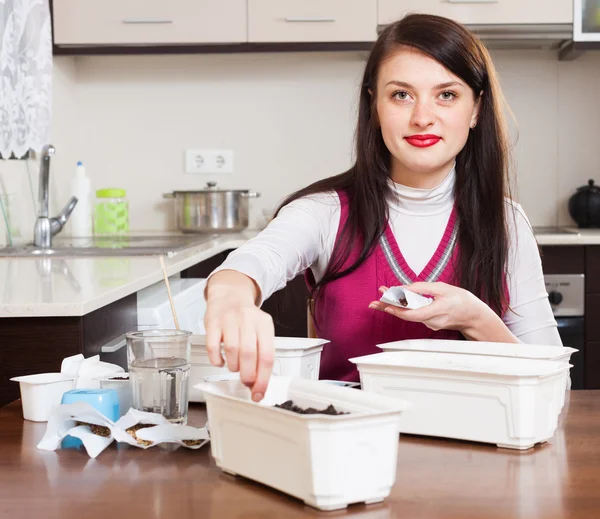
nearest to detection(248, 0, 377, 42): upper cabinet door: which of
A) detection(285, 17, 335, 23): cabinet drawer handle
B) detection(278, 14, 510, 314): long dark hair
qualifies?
detection(285, 17, 335, 23): cabinet drawer handle

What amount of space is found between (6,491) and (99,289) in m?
0.92

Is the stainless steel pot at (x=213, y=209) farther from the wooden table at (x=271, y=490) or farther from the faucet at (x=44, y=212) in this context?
the wooden table at (x=271, y=490)

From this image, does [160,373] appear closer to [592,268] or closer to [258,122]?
[592,268]

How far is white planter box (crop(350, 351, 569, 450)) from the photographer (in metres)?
0.91

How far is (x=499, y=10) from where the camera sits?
3186 millimetres

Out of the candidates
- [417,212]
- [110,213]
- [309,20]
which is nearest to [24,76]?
[110,213]

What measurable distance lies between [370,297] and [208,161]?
218cm

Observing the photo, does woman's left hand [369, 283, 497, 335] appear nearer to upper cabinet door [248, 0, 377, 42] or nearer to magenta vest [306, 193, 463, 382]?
magenta vest [306, 193, 463, 382]

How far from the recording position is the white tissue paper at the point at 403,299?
111 cm

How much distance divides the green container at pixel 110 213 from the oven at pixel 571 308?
1.56 metres

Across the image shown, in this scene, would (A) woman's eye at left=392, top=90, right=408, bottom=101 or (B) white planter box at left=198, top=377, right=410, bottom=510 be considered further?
(A) woman's eye at left=392, top=90, right=408, bottom=101

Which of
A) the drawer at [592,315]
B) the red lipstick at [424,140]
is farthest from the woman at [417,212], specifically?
the drawer at [592,315]

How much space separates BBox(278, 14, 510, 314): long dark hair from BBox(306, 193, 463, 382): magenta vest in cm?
2

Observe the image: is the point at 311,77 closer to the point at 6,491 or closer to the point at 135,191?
the point at 135,191
